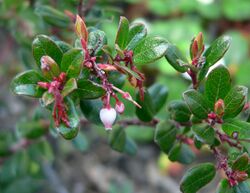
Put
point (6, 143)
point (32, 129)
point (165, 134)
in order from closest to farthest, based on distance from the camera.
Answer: point (165, 134) → point (32, 129) → point (6, 143)

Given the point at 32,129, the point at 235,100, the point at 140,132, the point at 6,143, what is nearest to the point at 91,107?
the point at 235,100

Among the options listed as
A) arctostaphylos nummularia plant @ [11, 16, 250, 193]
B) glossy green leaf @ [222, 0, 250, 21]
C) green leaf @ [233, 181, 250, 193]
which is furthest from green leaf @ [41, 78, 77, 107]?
glossy green leaf @ [222, 0, 250, 21]

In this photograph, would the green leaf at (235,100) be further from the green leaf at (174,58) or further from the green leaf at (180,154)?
the green leaf at (180,154)

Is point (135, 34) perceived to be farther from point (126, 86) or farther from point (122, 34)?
point (126, 86)

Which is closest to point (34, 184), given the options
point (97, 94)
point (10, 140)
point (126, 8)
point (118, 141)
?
point (10, 140)

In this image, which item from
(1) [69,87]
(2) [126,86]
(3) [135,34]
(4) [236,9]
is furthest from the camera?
(4) [236,9]

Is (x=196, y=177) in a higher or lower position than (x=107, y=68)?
lower

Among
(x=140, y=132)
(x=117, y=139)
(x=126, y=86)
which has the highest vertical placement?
(x=117, y=139)
